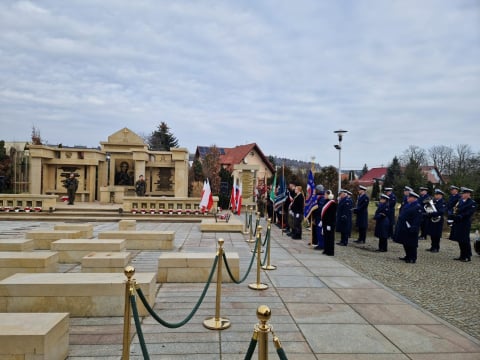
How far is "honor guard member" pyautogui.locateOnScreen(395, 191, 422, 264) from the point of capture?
9.62 metres

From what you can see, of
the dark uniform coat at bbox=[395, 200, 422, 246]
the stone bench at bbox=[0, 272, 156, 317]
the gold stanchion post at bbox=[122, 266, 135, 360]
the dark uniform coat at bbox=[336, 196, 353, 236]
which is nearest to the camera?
the gold stanchion post at bbox=[122, 266, 135, 360]

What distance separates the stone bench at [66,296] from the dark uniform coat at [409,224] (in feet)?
23.8

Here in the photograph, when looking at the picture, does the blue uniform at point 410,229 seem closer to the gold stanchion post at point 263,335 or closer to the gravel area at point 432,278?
the gravel area at point 432,278

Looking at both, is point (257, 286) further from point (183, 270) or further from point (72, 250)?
point (72, 250)

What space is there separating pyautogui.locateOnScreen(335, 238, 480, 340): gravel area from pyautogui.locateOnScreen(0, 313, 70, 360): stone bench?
5.07 m

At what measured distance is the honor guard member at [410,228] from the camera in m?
9.62

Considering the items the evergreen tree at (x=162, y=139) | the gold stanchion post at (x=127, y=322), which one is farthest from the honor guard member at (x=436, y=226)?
the evergreen tree at (x=162, y=139)

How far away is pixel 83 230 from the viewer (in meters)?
11.5

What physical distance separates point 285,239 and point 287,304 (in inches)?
296

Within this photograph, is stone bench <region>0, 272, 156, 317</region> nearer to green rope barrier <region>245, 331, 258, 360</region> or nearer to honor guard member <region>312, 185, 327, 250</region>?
green rope barrier <region>245, 331, 258, 360</region>

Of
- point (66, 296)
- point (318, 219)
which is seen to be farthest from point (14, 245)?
point (318, 219)

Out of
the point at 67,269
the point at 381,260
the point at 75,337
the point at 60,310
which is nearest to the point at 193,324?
the point at 75,337

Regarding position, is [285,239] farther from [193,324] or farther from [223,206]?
[223,206]

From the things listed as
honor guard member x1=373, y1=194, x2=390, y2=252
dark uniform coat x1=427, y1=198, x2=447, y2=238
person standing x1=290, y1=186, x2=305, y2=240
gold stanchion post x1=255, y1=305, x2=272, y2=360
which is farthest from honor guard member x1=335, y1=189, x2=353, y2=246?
gold stanchion post x1=255, y1=305, x2=272, y2=360
